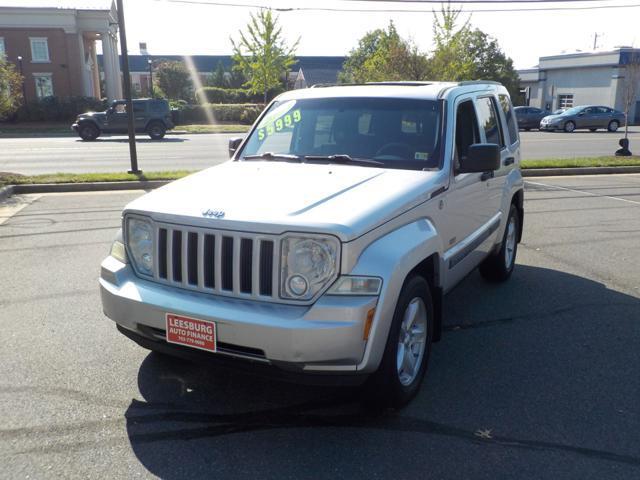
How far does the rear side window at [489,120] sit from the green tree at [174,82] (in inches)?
2158

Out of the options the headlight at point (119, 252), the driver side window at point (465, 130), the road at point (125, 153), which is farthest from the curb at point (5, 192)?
the driver side window at point (465, 130)

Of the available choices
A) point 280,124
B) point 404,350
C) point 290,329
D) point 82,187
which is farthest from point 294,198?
point 82,187

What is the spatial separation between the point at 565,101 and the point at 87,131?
4090 centimetres

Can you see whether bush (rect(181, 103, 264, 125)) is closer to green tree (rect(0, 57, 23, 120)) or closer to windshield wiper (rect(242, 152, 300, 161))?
green tree (rect(0, 57, 23, 120))

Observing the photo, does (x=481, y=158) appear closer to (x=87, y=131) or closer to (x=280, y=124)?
(x=280, y=124)

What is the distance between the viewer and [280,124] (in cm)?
516

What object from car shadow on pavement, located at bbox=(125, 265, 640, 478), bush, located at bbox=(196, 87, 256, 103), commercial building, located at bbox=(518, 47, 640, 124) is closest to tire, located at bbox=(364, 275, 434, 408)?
car shadow on pavement, located at bbox=(125, 265, 640, 478)

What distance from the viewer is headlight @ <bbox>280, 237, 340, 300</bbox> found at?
3217 millimetres

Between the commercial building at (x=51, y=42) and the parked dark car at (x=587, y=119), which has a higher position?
the commercial building at (x=51, y=42)

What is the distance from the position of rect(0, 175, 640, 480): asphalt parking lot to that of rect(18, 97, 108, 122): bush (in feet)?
121

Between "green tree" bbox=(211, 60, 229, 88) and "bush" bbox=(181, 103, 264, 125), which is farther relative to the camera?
"green tree" bbox=(211, 60, 229, 88)

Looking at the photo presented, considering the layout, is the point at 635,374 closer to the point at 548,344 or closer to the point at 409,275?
the point at 548,344

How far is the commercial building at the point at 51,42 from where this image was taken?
43406 mm

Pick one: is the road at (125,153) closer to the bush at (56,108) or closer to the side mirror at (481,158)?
the side mirror at (481,158)
